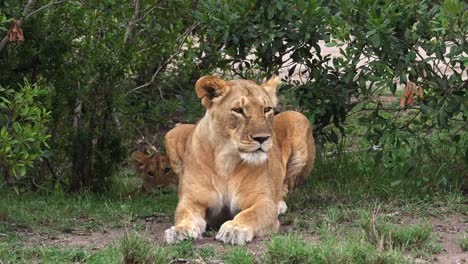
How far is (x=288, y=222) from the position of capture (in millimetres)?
6930

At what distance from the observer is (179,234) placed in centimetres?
619

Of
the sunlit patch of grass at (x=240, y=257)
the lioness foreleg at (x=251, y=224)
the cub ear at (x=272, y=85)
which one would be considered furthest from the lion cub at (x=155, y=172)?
the sunlit patch of grass at (x=240, y=257)

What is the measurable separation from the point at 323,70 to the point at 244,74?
0.96 meters

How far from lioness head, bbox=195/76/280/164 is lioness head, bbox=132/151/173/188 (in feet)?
5.83

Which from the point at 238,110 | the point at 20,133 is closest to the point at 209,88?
the point at 238,110

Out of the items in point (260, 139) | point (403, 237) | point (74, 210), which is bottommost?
point (74, 210)

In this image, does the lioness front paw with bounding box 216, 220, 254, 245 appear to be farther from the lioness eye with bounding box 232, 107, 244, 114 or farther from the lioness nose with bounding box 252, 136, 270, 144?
the lioness eye with bounding box 232, 107, 244, 114

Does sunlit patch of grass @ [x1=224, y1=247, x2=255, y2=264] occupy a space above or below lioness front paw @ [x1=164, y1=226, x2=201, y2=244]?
above

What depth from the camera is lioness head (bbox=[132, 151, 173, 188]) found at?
852cm

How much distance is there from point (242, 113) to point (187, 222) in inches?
28.8

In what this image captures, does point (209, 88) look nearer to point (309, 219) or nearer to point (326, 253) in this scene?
point (309, 219)

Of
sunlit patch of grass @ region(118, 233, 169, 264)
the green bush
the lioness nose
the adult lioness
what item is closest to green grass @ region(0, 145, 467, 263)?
sunlit patch of grass @ region(118, 233, 169, 264)

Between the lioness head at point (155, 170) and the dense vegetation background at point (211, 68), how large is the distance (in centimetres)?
18

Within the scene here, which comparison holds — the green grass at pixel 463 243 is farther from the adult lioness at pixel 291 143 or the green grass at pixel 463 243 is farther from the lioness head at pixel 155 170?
the lioness head at pixel 155 170
